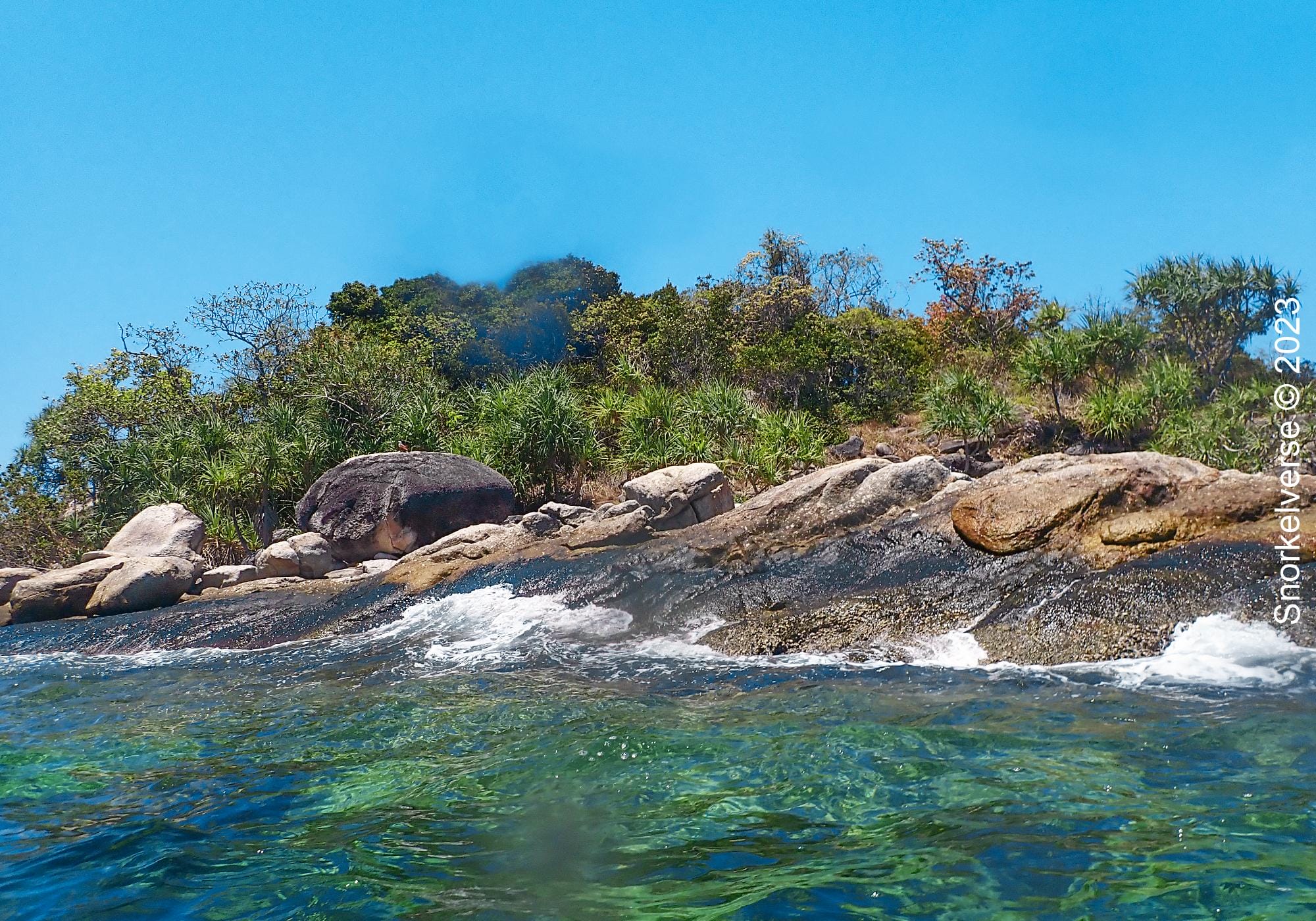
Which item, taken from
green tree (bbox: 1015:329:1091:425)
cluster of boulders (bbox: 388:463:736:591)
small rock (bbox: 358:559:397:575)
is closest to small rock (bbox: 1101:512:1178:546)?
cluster of boulders (bbox: 388:463:736:591)

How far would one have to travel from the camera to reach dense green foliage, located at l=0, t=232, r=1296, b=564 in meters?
20.0

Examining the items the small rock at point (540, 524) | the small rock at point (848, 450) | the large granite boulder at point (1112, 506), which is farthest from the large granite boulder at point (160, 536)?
the small rock at point (848, 450)

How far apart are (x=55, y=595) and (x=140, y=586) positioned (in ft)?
5.09

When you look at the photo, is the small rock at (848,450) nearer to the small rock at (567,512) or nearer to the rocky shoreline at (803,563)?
the rocky shoreline at (803,563)

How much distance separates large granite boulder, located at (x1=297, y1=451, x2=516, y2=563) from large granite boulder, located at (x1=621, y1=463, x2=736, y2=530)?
4.02m

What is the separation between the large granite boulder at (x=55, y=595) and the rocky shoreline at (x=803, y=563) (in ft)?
0.11

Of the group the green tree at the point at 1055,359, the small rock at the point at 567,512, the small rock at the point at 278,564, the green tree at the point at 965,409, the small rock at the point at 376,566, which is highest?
the green tree at the point at 1055,359

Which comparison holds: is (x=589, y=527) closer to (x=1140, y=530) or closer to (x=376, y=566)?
(x=376, y=566)

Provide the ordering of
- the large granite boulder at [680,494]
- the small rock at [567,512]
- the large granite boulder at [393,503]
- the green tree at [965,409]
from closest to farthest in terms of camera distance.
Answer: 1. the large granite boulder at [680,494]
2. the small rock at [567,512]
3. the large granite boulder at [393,503]
4. the green tree at [965,409]

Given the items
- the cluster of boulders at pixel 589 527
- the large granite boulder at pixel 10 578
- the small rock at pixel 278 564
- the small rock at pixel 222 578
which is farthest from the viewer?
the large granite boulder at pixel 10 578

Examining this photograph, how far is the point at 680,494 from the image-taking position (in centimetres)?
1473

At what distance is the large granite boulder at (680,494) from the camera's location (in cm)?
1460

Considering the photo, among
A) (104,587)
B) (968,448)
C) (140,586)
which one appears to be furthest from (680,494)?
(968,448)

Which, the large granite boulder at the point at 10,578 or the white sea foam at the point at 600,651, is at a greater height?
the large granite boulder at the point at 10,578
